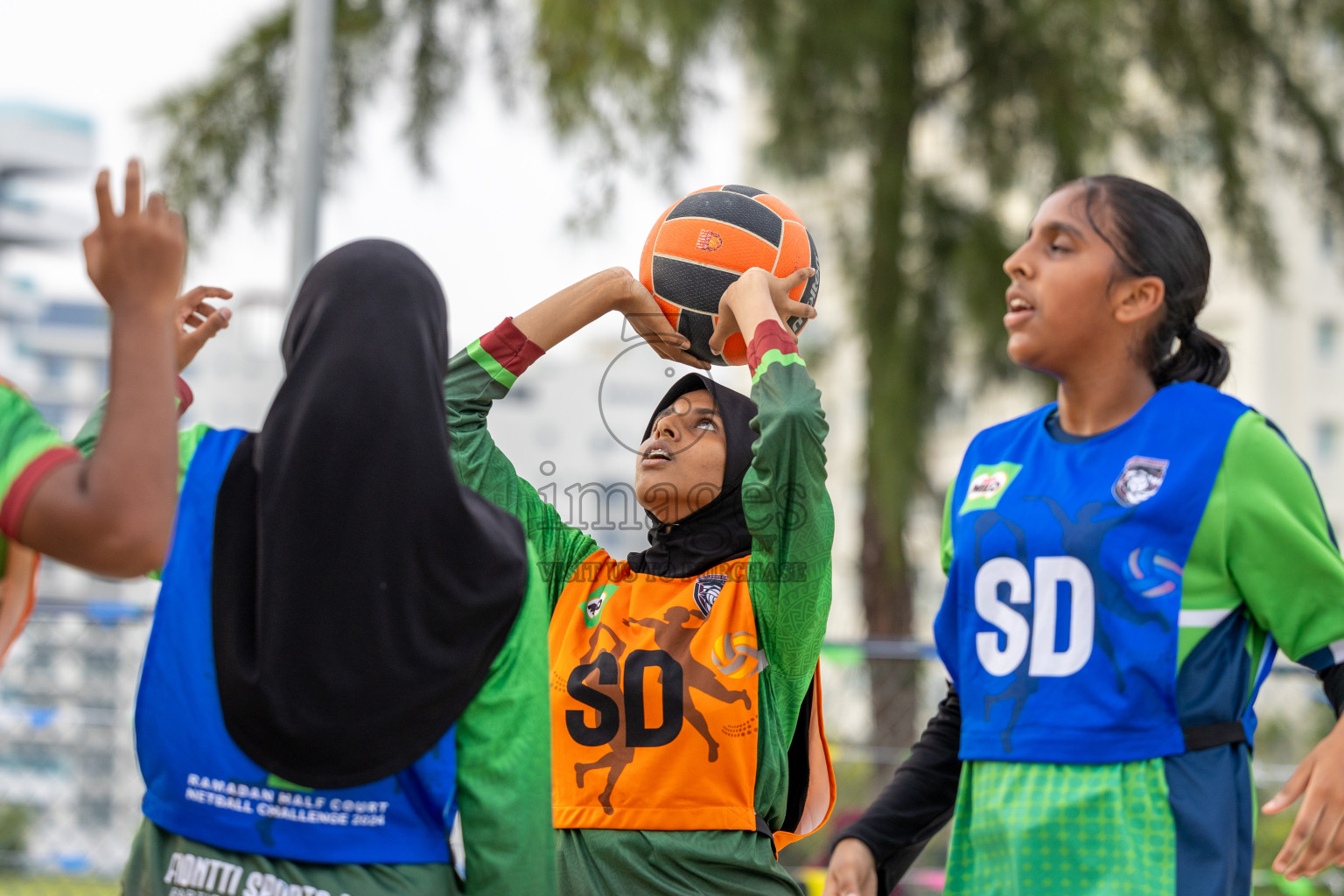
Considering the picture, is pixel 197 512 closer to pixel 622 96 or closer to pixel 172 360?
pixel 172 360

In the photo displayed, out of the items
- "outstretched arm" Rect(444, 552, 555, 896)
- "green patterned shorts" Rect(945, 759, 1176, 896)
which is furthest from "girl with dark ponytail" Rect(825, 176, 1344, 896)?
"outstretched arm" Rect(444, 552, 555, 896)

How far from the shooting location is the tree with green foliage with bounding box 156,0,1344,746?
7547mm

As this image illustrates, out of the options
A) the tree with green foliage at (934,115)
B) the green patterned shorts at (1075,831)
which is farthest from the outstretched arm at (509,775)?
the tree with green foliage at (934,115)

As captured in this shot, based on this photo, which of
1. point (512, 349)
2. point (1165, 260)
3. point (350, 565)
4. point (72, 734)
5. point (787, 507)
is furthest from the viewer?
point (72, 734)

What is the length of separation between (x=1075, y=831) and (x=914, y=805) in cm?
37

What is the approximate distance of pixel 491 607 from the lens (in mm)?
1916

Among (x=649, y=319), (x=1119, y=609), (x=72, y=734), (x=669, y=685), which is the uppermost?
(x=649, y=319)

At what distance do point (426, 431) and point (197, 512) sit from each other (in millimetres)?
350

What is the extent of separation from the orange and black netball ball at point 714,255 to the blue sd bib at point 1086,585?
872mm

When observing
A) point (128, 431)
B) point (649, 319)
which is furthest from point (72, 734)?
point (128, 431)

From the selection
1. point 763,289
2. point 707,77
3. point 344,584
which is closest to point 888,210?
point 707,77

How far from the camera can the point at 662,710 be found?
2.63 metres

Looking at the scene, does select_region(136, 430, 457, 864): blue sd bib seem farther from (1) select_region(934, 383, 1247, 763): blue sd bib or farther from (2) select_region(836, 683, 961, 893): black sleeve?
(1) select_region(934, 383, 1247, 763): blue sd bib

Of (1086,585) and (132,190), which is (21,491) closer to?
(132,190)
